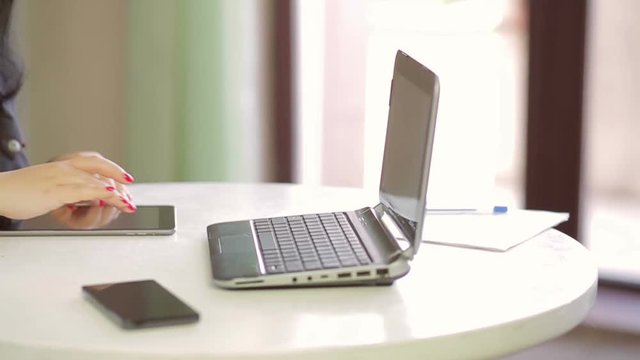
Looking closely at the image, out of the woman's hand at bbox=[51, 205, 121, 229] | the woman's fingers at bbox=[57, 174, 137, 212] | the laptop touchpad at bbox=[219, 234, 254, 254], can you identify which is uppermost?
the woman's fingers at bbox=[57, 174, 137, 212]

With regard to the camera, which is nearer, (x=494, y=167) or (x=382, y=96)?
(x=494, y=167)

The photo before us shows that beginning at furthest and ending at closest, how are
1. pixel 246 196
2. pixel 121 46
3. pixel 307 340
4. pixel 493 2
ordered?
pixel 121 46
pixel 493 2
pixel 246 196
pixel 307 340

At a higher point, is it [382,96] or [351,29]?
[351,29]

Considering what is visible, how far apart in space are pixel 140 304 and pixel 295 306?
16 centimetres

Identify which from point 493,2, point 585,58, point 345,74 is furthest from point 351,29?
point 585,58

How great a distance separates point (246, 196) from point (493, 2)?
34.5 inches

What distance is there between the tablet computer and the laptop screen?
0.33 m

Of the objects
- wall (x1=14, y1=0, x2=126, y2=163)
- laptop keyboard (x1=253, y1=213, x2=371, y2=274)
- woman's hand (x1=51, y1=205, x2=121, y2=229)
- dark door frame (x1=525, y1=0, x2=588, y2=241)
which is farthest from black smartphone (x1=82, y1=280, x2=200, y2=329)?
wall (x1=14, y1=0, x2=126, y2=163)

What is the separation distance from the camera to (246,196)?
5.44ft

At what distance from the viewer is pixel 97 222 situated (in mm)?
1379

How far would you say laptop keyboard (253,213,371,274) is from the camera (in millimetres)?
1039

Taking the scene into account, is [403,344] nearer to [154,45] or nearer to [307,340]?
[307,340]

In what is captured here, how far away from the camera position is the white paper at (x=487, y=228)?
1.27 metres

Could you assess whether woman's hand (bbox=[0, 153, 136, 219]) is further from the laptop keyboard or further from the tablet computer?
the laptop keyboard
